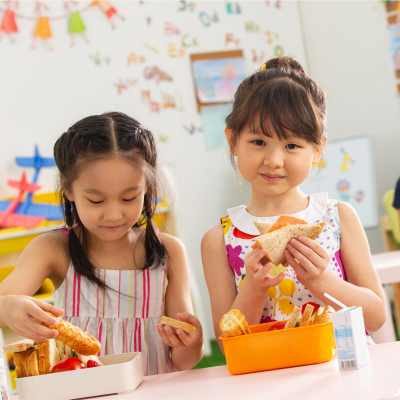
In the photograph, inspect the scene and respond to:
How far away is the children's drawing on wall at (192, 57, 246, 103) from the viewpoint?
10.6 ft

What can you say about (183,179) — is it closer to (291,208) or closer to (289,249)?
(291,208)

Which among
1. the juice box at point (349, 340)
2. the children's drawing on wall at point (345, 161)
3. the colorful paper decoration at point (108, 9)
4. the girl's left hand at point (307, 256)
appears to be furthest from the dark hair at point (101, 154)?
the children's drawing on wall at point (345, 161)

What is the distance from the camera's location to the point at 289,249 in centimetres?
84

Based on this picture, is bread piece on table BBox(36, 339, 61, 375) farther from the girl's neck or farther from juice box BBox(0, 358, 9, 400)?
the girl's neck

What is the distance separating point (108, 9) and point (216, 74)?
0.80 metres

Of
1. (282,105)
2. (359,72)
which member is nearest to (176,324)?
(282,105)

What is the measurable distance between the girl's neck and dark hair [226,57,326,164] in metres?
0.15

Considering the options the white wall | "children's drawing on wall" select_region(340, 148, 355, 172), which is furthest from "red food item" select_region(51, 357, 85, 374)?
the white wall

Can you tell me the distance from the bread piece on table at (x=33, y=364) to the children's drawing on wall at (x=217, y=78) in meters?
2.59

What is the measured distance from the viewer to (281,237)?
0.82 metres

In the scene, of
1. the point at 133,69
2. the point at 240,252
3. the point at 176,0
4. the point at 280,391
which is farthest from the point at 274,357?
the point at 176,0

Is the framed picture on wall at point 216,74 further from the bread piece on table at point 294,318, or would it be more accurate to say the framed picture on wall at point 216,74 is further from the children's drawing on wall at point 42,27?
the bread piece on table at point 294,318

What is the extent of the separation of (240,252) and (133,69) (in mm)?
2229

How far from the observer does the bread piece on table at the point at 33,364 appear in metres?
0.79
